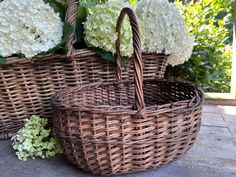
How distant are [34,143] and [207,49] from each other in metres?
1.34

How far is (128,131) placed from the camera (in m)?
0.50

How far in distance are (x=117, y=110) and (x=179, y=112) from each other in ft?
0.44

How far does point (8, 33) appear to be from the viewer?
65 cm

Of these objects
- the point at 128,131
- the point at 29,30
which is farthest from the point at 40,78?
the point at 128,131

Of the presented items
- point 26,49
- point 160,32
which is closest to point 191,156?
point 160,32

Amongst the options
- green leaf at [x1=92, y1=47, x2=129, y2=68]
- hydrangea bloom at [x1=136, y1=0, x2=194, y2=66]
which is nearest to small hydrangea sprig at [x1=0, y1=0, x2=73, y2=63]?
green leaf at [x1=92, y1=47, x2=129, y2=68]

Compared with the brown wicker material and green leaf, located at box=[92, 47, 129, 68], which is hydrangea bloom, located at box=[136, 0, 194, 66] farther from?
the brown wicker material

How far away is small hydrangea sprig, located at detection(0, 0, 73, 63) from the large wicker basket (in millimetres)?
26

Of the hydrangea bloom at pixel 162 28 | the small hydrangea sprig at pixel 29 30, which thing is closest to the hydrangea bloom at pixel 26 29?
the small hydrangea sprig at pixel 29 30

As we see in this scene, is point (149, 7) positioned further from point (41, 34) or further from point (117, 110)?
point (117, 110)

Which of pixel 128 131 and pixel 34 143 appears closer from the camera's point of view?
pixel 128 131

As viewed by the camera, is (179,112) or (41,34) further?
(41,34)

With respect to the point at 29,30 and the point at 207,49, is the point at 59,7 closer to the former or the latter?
the point at 29,30

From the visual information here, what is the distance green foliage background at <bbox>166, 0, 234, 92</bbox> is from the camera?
1.62 meters
